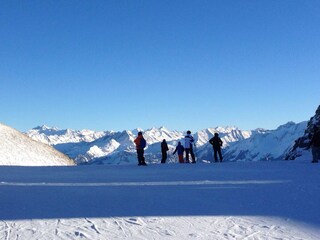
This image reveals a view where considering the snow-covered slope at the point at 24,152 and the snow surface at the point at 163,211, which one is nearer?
the snow surface at the point at 163,211

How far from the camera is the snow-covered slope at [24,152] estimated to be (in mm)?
52656

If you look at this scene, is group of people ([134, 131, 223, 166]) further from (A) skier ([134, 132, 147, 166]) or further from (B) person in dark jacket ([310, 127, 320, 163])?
(B) person in dark jacket ([310, 127, 320, 163])

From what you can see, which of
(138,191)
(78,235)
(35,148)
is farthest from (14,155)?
(78,235)

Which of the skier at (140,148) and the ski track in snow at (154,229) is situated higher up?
the skier at (140,148)

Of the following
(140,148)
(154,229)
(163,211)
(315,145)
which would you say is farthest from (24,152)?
(154,229)

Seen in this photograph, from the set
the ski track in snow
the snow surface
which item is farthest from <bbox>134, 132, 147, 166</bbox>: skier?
the ski track in snow

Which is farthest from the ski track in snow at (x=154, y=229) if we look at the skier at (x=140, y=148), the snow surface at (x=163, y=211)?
the skier at (x=140, y=148)

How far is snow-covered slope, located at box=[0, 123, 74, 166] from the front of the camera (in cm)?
5266

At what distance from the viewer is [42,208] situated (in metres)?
9.63

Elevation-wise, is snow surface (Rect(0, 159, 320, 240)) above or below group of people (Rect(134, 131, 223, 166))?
below

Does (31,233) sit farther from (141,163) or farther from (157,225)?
(141,163)

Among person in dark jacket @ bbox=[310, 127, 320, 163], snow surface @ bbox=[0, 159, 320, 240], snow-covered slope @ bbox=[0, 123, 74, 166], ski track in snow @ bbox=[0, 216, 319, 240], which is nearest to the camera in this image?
ski track in snow @ bbox=[0, 216, 319, 240]

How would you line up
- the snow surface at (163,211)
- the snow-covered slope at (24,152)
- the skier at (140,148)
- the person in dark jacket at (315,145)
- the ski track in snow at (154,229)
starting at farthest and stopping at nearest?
the snow-covered slope at (24,152) < the skier at (140,148) < the person in dark jacket at (315,145) < the snow surface at (163,211) < the ski track in snow at (154,229)

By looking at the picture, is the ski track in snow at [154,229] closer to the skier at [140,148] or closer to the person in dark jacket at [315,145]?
the person in dark jacket at [315,145]
